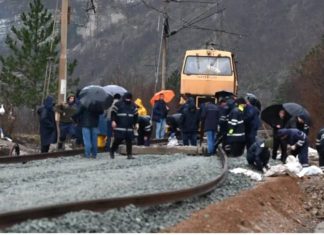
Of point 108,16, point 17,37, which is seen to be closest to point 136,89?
point 17,37

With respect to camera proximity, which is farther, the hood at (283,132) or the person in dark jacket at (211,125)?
the person in dark jacket at (211,125)

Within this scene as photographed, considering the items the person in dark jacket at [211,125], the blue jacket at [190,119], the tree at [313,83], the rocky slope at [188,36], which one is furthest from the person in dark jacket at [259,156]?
the rocky slope at [188,36]

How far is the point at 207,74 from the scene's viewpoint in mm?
30375

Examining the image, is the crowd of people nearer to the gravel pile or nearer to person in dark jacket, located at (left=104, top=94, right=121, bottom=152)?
person in dark jacket, located at (left=104, top=94, right=121, bottom=152)

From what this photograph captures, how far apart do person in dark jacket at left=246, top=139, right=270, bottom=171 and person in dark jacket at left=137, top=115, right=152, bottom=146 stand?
5831 millimetres

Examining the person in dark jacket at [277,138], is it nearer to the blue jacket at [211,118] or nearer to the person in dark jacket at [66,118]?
the blue jacket at [211,118]

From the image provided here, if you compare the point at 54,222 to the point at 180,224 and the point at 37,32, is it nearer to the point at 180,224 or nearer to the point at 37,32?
the point at 180,224

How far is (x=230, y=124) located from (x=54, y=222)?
10921 millimetres

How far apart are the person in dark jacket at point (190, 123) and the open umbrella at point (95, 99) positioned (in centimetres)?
404

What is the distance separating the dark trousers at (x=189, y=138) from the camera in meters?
22.5

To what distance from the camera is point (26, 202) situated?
9352mm

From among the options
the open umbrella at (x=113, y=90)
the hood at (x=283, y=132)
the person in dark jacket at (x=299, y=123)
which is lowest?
the hood at (x=283, y=132)

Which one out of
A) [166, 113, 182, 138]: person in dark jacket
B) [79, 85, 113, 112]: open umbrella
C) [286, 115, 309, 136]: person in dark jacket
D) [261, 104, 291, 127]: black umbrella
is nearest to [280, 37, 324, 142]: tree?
[166, 113, 182, 138]: person in dark jacket

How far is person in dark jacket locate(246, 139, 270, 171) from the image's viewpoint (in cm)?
1603
